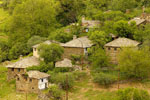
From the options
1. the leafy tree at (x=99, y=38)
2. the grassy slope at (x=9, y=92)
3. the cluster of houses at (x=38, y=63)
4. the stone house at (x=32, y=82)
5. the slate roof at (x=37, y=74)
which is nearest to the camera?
the grassy slope at (x=9, y=92)

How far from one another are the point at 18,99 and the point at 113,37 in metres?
19.2

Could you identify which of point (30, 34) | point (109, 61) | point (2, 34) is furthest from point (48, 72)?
point (2, 34)

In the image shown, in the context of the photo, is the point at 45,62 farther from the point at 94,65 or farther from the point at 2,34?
the point at 2,34

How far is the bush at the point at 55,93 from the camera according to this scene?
36728 mm

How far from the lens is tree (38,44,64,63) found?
43938mm

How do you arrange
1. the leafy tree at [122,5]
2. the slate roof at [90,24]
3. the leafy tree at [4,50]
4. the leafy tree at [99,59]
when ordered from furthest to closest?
1. the leafy tree at [122,5]
2. the leafy tree at [4,50]
3. the slate roof at [90,24]
4. the leafy tree at [99,59]

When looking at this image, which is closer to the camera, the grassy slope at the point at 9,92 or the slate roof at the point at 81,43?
the grassy slope at the point at 9,92

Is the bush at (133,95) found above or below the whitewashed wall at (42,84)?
above

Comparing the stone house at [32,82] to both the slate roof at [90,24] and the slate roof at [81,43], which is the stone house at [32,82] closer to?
the slate roof at [81,43]

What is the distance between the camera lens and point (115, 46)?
4450 cm

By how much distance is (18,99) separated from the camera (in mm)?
38219

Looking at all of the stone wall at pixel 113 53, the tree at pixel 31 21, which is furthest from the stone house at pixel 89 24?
the stone wall at pixel 113 53

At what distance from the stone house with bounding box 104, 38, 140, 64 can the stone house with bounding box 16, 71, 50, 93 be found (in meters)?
10.6

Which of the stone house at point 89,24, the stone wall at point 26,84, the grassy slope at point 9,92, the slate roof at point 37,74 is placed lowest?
the grassy slope at point 9,92
